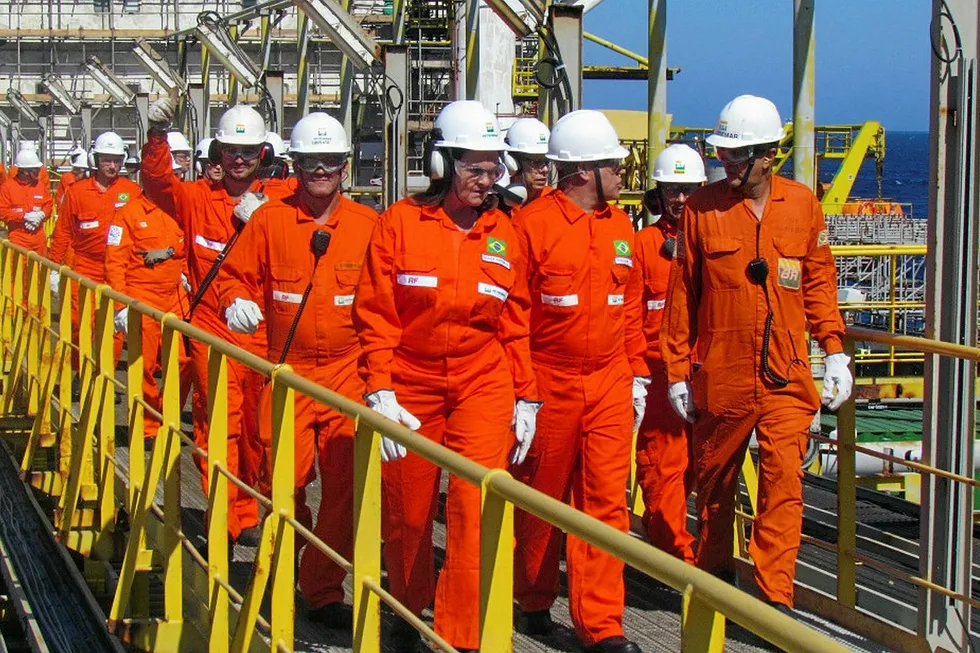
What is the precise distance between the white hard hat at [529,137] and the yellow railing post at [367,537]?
3561 millimetres

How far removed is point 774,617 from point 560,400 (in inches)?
134

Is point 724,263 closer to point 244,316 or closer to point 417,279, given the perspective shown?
point 417,279

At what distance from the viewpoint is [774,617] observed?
6.56 feet

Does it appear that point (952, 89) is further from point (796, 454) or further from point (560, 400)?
point (560, 400)

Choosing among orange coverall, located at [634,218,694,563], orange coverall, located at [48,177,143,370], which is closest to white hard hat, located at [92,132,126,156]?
orange coverall, located at [48,177,143,370]

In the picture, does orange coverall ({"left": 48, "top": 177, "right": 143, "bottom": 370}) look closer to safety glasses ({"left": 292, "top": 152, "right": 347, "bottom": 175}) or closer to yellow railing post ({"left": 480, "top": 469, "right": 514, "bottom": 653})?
safety glasses ({"left": 292, "top": 152, "right": 347, "bottom": 175})

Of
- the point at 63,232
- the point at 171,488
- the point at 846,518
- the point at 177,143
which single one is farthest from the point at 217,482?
the point at 177,143

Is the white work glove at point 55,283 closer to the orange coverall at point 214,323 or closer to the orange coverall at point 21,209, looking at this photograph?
the orange coverall at point 214,323

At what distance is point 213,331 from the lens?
719 centimetres

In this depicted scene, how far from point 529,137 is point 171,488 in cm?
274

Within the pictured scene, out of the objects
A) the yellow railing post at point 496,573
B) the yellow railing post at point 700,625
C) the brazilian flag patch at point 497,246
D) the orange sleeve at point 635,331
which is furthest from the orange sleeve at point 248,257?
the yellow railing post at point 700,625

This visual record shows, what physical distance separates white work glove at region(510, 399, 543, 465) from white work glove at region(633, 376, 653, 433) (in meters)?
0.80

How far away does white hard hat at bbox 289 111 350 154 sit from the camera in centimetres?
593

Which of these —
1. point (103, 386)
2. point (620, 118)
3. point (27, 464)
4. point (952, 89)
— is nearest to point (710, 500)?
point (952, 89)
